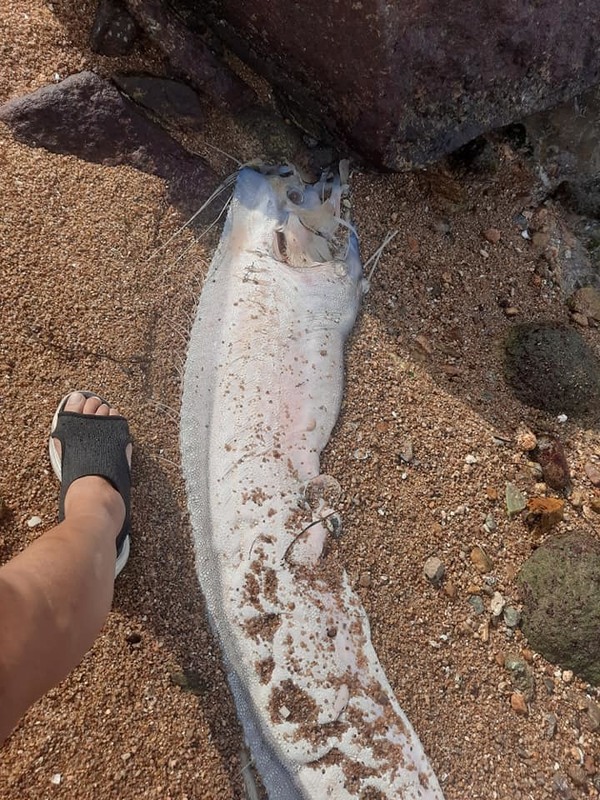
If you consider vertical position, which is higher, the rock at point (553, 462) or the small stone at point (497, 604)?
the rock at point (553, 462)

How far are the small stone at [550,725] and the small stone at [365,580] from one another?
3.07ft

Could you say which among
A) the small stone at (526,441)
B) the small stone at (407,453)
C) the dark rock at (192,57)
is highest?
the dark rock at (192,57)

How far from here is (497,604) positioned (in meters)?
2.63

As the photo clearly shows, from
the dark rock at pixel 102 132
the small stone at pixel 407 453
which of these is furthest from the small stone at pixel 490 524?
the dark rock at pixel 102 132

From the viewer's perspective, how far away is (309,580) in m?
2.50

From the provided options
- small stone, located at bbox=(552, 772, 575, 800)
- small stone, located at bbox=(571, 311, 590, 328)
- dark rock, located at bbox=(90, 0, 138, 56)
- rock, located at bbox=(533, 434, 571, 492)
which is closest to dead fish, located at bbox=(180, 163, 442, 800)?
small stone, located at bbox=(552, 772, 575, 800)

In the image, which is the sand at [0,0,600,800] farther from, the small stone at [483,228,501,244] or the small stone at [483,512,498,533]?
the small stone at [483,228,501,244]

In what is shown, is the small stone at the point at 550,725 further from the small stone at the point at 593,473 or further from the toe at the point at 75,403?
the toe at the point at 75,403

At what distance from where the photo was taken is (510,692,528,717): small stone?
2508 mm

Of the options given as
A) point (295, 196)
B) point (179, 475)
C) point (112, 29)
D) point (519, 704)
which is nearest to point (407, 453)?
point (179, 475)

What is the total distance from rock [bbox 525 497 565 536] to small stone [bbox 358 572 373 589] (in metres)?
0.81

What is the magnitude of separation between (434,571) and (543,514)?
0.61 meters

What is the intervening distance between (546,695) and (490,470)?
991 millimetres

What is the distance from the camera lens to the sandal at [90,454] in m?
2.42
